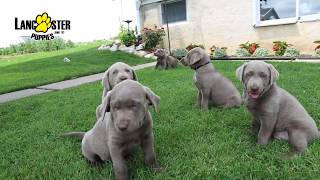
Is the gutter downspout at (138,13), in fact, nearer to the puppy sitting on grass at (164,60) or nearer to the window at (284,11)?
the window at (284,11)

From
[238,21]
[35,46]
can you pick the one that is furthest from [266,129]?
[35,46]

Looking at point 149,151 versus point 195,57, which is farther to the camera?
point 195,57

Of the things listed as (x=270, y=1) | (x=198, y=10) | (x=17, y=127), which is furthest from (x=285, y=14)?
(x=17, y=127)

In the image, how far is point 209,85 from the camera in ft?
18.9

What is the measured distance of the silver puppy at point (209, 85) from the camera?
5746 millimetres

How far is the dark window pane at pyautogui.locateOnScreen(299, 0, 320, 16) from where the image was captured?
1188 cm

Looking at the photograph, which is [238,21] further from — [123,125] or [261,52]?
[123,125]

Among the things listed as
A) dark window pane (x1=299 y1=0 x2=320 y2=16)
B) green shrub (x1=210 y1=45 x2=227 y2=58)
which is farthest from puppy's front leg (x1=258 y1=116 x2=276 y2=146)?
green shrub (x1=210 y1=45 x2=227 y2=58)

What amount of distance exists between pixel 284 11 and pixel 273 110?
996 cm

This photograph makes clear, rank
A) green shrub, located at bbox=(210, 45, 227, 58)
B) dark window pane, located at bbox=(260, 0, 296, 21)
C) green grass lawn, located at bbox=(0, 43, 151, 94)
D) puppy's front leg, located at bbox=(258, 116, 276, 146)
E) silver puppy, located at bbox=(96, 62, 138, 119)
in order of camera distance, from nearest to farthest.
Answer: puppy's front leg, located at bbox=(258, 116, 276, 146) → silver puppy, located at bbox=(96, 62, 138, 119) → green grass lawn, located at bbox=(0, 43, 151, 94) → dark window pane, located at bbox=(260, 0, 296, 21) → green shrub, located at bbox=(210, 45, 227, 58)

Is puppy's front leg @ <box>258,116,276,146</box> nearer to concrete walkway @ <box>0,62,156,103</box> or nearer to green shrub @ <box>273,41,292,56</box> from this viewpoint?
concrete walkway @ <box>0,62,156,103</box>

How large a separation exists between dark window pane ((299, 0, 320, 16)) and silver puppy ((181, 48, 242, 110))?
782 centimetres

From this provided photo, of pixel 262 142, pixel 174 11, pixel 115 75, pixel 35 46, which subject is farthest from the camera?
pixel 35 46

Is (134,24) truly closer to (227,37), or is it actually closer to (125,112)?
(227,37)
